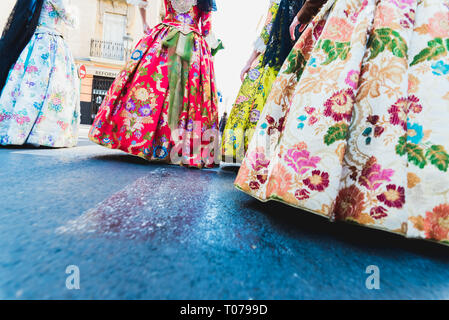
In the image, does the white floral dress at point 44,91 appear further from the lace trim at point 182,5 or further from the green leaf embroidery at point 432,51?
the green leaf embroidery at point 432,51

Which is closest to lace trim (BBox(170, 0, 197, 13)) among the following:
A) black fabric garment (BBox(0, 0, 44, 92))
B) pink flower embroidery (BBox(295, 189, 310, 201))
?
black fabric garment (BBox(0, 0, 44, 92))

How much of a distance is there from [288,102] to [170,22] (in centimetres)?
129

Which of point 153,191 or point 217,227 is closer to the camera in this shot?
point 217,227

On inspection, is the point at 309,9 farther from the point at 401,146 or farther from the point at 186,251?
the point at 186,251

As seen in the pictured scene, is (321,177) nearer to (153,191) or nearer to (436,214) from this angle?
(436,214)

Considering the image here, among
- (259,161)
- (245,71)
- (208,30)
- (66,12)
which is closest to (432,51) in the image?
(259,161)

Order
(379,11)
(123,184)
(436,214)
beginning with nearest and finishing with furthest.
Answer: (436,214)
(379,11)
(123,184)

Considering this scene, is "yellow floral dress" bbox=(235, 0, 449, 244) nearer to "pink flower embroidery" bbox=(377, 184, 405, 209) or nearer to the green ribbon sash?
"pink flower embroidery" bbox=(377, 184, 405, 209)

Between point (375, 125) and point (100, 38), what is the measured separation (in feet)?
43.7

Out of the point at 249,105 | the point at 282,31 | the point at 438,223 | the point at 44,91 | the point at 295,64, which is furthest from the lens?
the point at 44,91

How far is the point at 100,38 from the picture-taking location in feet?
35.7

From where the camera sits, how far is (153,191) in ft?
2.93

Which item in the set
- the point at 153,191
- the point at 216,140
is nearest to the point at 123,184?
the point at 153,191

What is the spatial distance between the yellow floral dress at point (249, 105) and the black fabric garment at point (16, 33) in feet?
5.79
